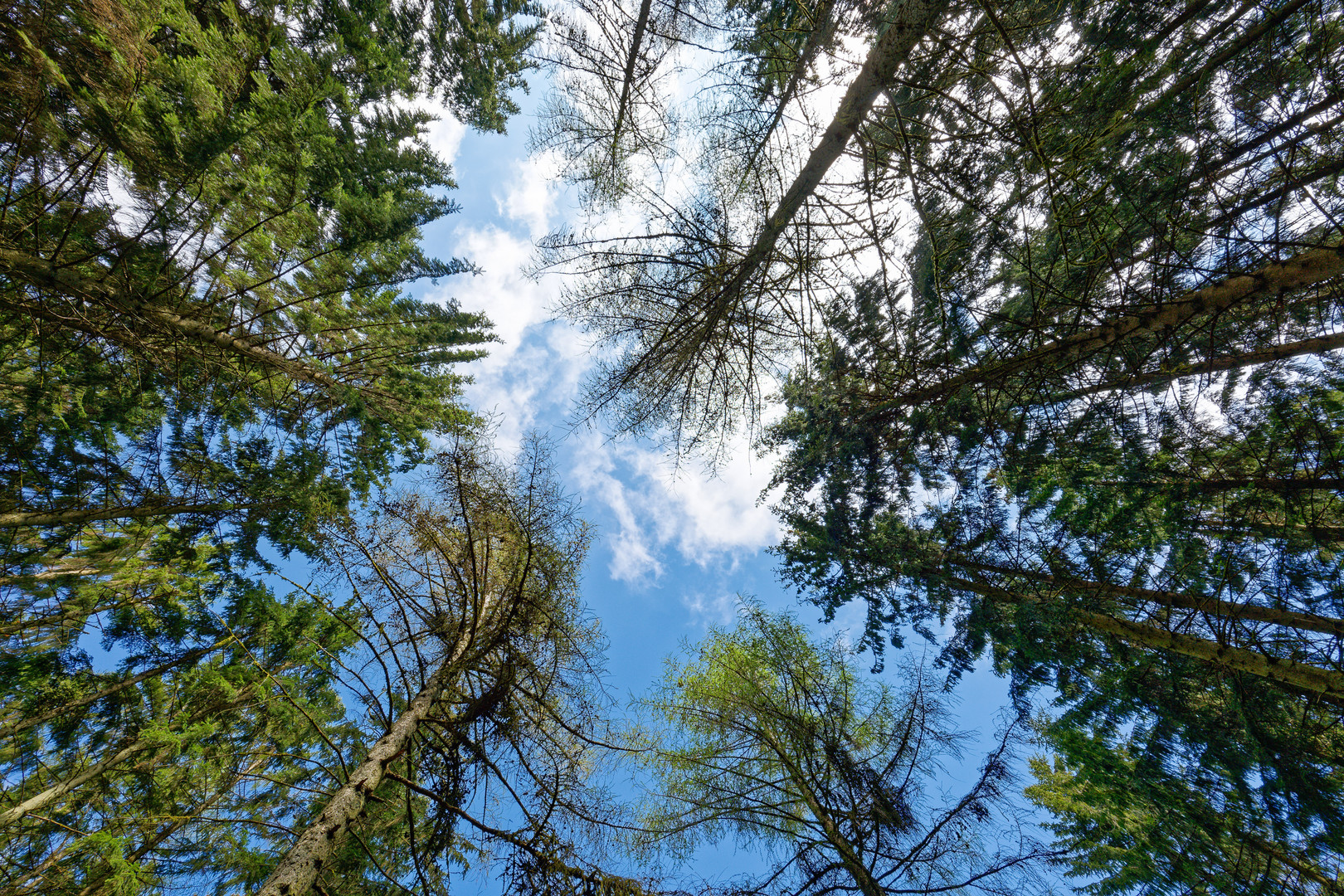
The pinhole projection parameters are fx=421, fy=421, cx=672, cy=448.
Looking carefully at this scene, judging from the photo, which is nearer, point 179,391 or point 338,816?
point 338,816

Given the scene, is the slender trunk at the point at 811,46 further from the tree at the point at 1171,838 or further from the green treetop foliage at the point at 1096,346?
the tree at the point at 1171,838

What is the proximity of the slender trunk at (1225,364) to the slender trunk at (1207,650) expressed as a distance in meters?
1.95

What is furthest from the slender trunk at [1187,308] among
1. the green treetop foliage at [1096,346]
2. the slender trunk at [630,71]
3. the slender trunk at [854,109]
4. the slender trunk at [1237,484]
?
the slender trunk at [630,71]

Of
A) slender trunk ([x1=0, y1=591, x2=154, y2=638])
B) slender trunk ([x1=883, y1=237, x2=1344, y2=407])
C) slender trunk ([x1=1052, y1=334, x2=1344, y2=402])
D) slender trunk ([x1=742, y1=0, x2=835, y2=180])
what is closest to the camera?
slender trunk ([x1=883, y1=237, x2=1344, y2=407])

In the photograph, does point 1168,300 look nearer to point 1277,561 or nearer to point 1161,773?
point 1277,561

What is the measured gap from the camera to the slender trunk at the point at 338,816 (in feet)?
Answer: 6.04

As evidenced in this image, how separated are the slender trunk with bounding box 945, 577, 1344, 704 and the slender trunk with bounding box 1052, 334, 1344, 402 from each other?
76.8 inches

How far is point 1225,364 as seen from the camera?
3436 mm

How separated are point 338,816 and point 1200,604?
5.99 meters

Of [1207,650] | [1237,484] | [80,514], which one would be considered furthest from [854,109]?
[80,514]

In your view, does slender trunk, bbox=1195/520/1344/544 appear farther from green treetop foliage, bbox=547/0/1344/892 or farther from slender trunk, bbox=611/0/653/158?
slender trunk, bbox=611/0/653/158

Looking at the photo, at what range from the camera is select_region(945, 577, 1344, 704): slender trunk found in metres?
2.71

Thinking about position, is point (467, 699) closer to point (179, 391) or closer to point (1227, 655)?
point (179, 391)

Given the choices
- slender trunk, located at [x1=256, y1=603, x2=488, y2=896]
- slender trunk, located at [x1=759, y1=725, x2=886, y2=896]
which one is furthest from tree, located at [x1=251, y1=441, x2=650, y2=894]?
slender trunk, located at [x1=759, y1=725, x2=886, y2=896]
